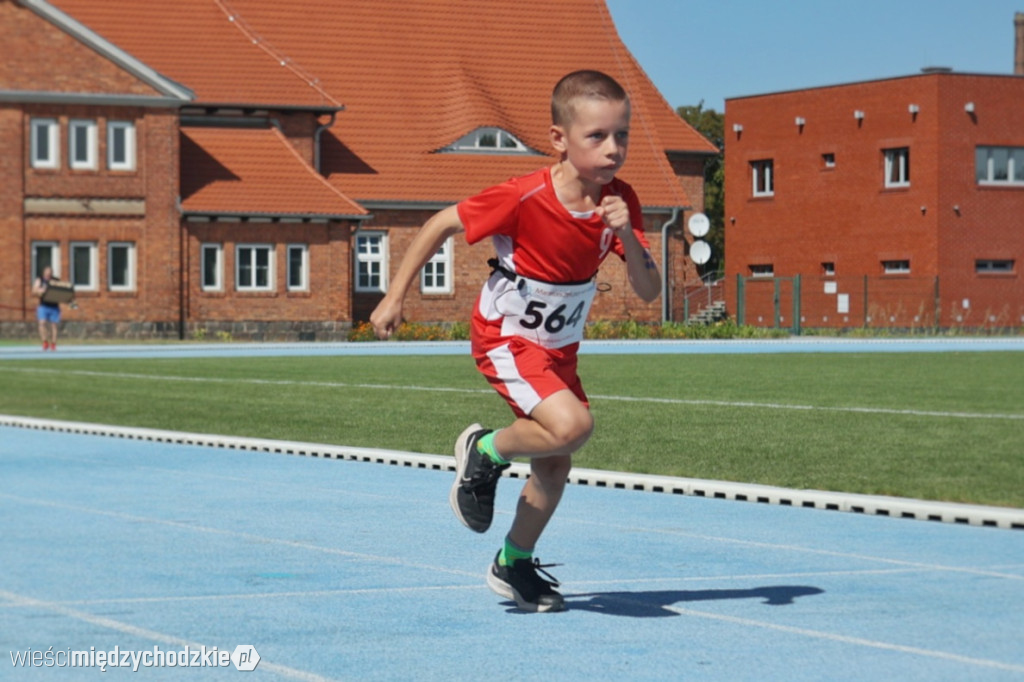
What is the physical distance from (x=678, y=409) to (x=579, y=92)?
14.4 meters

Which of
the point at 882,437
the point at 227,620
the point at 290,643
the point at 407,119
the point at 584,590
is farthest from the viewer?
the point at 407,119

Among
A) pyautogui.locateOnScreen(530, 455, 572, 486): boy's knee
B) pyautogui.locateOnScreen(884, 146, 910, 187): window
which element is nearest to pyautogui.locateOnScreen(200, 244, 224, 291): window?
pyautogui.locateOnScreen(884, 146, 910, 187): window

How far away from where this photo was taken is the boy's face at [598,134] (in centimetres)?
697

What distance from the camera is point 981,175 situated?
210 ft

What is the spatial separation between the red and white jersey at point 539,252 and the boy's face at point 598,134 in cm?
22

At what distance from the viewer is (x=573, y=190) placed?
720 cm

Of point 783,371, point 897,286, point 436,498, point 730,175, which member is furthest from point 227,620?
point 730,175

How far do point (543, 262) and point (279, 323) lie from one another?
4514 cm

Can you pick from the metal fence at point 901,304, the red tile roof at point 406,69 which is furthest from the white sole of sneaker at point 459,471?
the metal fence at point 901,304

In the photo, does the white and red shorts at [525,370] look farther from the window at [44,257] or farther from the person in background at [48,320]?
the window at [44,257]

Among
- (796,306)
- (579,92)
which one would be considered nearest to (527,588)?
(579,92)

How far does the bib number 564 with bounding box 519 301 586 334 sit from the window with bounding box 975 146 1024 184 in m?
58.9

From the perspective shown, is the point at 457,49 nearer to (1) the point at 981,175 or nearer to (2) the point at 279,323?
(2) the point at 279,323

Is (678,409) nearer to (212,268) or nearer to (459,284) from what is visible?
(212,268)
